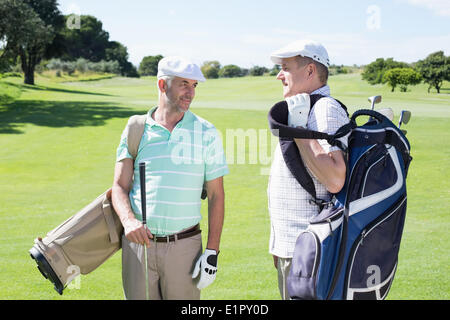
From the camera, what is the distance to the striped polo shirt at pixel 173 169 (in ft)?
9.86

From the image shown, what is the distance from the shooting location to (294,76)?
2.78 metres

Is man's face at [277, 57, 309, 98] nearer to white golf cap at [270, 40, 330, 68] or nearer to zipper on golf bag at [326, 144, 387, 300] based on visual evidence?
white golf cap at [270, 40, 330, 68]

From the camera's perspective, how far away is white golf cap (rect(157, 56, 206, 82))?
301 cm

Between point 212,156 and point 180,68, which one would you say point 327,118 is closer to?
point 212,156

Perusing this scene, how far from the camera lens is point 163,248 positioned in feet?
9.87

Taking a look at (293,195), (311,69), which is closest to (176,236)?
(293,195)

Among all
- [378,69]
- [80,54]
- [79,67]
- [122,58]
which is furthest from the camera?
[80,54]

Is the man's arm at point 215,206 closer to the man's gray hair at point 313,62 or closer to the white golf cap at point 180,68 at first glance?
the white golf cap at point 180,68

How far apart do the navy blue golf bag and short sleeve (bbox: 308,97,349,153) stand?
36 mm

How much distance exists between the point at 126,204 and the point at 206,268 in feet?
2.04

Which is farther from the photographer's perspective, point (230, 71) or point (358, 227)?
point (230, 71)

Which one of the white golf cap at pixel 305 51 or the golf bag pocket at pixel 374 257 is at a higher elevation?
the white golf cap at pixel 305 51

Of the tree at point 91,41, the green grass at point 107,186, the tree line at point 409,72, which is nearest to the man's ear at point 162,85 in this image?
the green grass at point 107,186

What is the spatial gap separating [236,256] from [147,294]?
3775 millimetres
